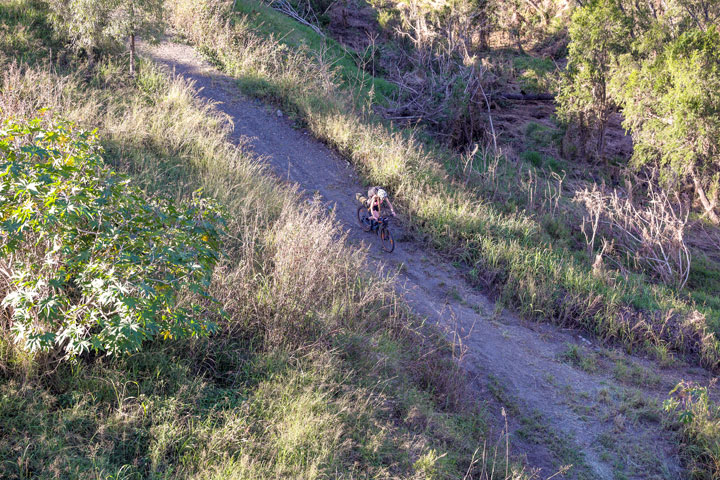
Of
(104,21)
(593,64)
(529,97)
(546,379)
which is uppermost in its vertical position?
(593,64)

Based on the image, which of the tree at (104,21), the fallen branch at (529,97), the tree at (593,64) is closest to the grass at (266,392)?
the tree at (104,21)

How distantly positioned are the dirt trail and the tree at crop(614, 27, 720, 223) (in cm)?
702

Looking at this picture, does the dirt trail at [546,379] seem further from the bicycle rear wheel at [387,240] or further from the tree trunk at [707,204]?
the tree trunk at [707,204]

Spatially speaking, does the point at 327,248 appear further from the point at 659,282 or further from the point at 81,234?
the point at 659,282

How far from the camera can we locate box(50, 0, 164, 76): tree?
930 centimetres

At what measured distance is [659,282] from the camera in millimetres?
9164

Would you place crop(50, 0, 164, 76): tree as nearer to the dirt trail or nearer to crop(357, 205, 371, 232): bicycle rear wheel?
the dirt trail

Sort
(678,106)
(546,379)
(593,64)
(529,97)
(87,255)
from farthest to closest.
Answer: (529,97), (593,64), (678,106), (546,379), (87,255)

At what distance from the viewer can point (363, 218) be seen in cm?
830

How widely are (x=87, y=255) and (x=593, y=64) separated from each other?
13.6 m

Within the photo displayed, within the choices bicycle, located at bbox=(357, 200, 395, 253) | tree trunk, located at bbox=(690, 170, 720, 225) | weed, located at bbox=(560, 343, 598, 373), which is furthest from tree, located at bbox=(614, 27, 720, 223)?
bicycle, located at bbox=(357, 200, 395, 253)

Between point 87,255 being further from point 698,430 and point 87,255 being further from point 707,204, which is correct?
point 707,204

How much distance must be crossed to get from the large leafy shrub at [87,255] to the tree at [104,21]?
694cm

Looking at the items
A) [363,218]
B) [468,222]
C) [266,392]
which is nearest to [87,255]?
[266,392]
